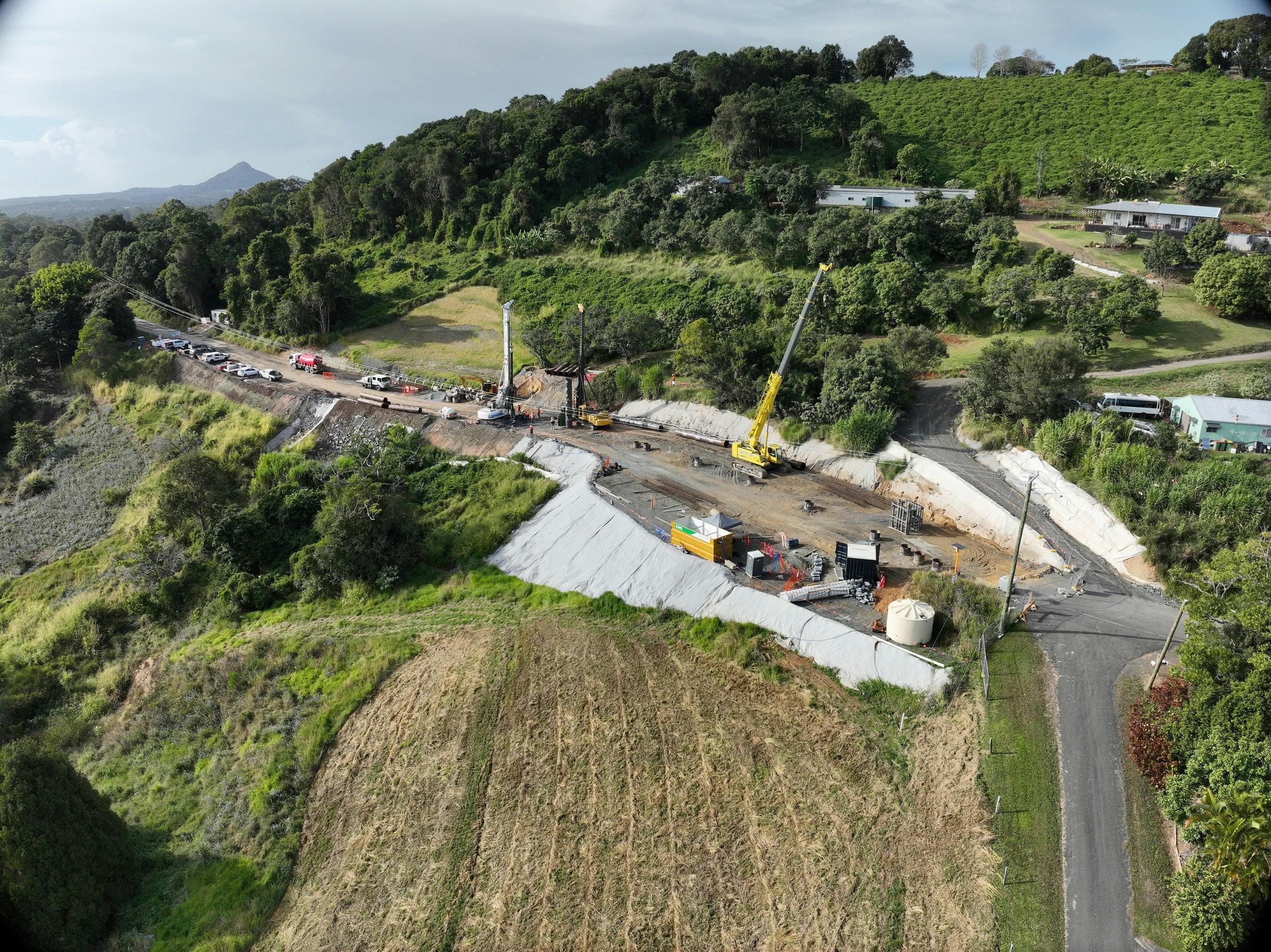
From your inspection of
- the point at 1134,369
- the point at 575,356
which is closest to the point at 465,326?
the point at 575,356

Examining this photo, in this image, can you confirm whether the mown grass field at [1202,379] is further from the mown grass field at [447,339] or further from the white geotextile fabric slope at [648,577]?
the mown grass field at [447,339]

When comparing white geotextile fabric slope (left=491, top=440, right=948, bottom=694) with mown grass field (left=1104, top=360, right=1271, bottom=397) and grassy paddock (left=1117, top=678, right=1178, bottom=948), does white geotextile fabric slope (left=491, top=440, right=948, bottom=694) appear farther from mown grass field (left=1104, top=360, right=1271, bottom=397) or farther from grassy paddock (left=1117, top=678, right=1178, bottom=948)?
mown grass field (left=1104, top=360, right=1271, bottom=397)

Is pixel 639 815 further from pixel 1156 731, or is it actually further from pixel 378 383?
pixel 378 383

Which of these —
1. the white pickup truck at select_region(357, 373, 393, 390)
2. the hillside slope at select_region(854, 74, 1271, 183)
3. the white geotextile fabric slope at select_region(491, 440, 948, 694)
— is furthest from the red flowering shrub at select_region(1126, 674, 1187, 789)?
the hillside slope at select_region(854, 74, 1271, 183)

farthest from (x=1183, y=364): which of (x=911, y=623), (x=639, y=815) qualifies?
(x=639, y=815)

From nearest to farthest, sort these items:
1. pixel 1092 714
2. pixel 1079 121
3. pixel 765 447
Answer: pixel 1092 714, pixel 765 447, pixel 1079 121

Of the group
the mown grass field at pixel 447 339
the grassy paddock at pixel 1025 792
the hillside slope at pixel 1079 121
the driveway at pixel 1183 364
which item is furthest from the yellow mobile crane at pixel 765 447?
the hillside slope at pixel 1079 121

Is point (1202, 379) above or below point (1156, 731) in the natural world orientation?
above

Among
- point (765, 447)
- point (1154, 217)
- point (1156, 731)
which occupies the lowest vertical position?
point (1156, 731)

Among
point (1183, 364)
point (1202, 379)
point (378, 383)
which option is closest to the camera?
point (1202, 379)
